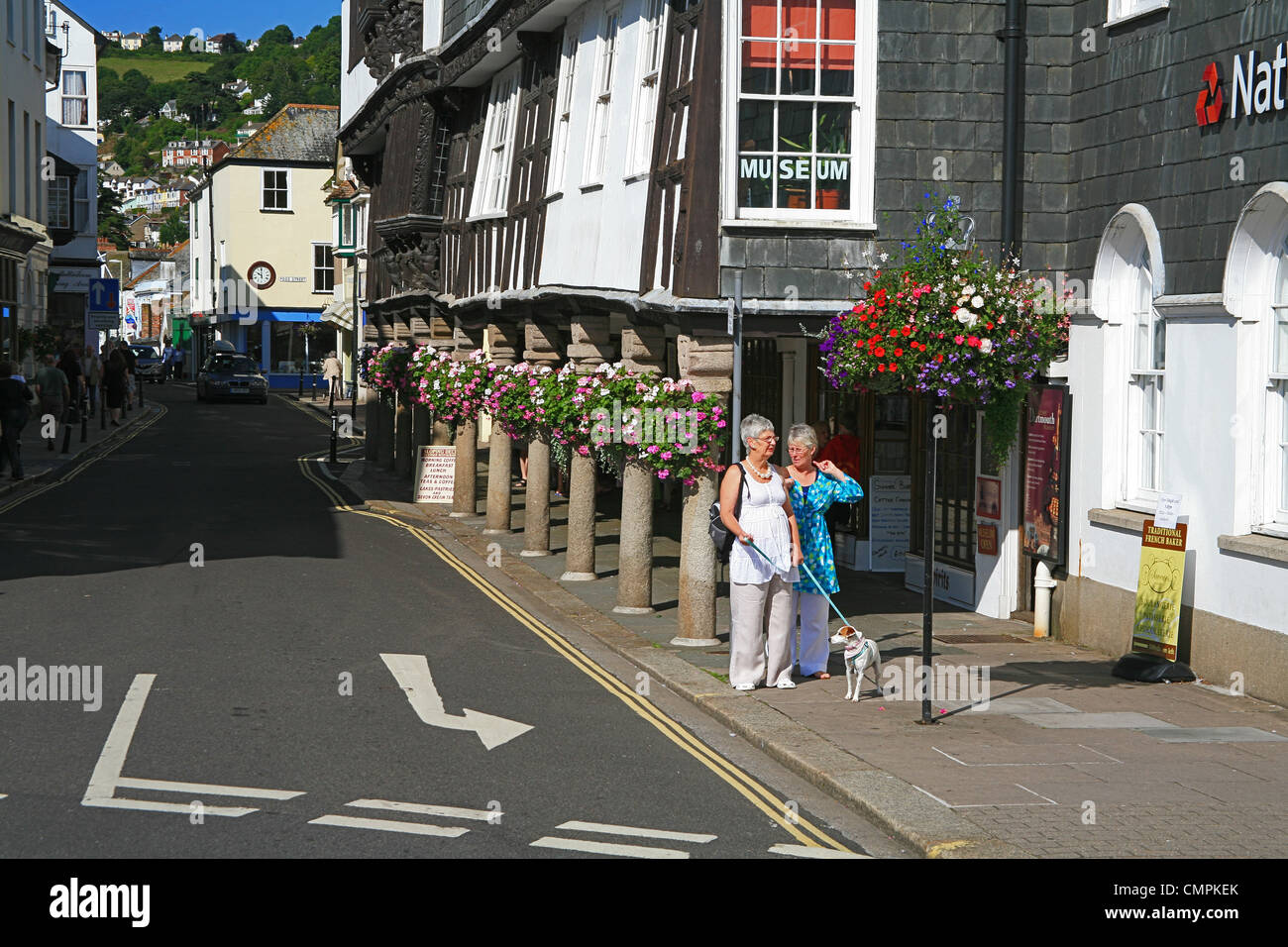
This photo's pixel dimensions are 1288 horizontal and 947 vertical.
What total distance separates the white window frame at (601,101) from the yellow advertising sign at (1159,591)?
25.8 feet

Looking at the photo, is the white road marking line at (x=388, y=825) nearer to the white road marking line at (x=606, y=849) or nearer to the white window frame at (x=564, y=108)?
the white road marking line at (x=606, y=849)

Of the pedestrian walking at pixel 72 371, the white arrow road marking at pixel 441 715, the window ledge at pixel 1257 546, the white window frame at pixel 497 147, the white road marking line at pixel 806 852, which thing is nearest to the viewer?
the white road marking line at pixel 806 852

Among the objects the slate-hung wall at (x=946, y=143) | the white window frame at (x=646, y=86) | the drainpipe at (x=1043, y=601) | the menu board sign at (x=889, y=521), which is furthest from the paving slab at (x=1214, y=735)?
the white window frame at (x=646, y=86)

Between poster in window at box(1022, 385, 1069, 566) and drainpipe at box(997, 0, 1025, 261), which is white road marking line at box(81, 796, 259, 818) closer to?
poster in window at box(1022, 385, 1069, 566)

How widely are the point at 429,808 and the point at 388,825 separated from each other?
0.40 meters

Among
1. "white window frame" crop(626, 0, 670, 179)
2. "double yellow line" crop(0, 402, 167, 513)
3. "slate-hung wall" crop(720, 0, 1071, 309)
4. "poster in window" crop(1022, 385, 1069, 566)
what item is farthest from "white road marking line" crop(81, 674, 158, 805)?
"double yellow line" crop(0, 402, 167, 513)

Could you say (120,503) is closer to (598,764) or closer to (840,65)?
(840,65)

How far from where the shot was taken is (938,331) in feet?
35.1

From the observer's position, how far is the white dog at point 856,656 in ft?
35.5

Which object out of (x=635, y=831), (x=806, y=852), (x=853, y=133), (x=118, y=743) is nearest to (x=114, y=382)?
(x=853, y=133)

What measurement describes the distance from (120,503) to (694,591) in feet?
43.0

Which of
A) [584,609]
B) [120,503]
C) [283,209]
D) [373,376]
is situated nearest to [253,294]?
[283,209]

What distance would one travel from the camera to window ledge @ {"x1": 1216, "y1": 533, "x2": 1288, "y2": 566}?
10.9 metres

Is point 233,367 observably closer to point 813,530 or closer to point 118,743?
point 813,530
